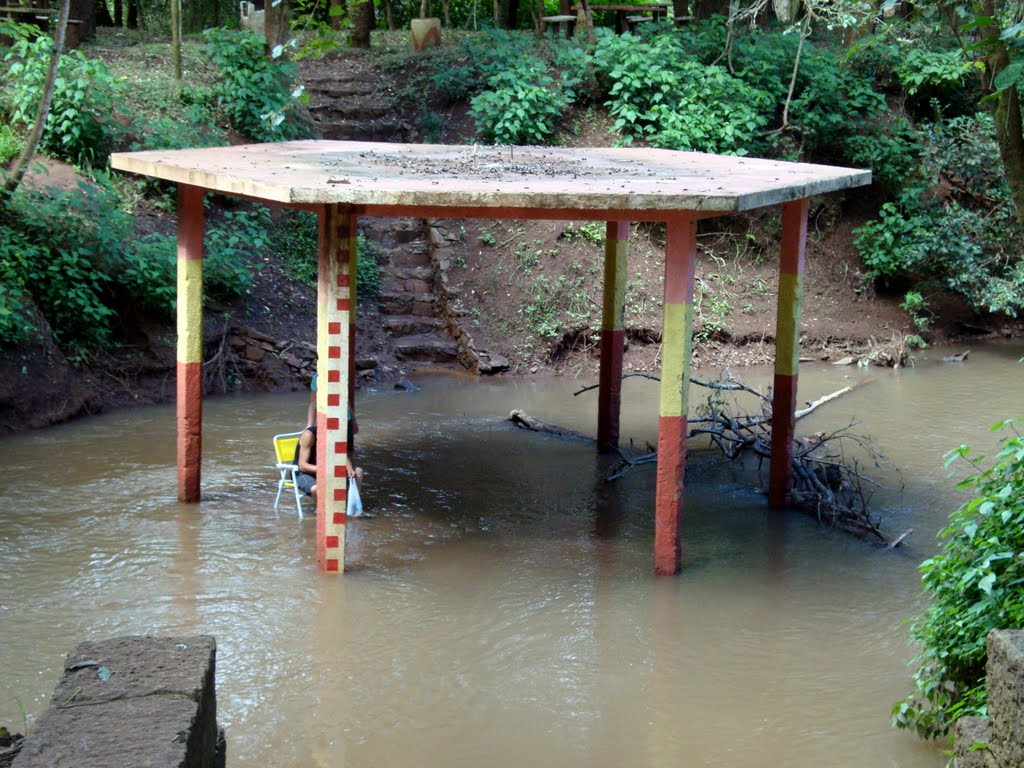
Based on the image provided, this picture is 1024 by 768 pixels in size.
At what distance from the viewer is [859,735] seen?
589 centimetres

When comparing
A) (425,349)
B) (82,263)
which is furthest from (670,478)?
(82,263)

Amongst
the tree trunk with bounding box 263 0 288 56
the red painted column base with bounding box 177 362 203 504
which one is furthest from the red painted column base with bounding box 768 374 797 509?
the tree trunk with bounding box 263 0 288 56

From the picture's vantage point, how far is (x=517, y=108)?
Answer: 55.9 ft

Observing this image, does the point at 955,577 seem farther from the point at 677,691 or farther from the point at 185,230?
the point at 185,230

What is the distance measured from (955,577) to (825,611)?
94.0 inches

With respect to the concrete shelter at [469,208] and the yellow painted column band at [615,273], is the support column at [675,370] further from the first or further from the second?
the yellow painted column band at [615,273]

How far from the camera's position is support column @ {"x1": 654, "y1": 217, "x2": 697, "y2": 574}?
7.59 m

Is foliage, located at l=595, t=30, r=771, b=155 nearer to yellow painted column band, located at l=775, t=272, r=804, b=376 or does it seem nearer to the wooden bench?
the wooden bench

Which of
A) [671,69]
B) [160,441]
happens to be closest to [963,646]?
[160,441]

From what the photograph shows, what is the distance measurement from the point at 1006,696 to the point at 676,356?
13.3 ft

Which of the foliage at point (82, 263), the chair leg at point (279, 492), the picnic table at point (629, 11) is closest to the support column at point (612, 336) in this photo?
the chair leg at point (279, 492)

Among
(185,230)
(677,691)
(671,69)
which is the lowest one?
(677,691)

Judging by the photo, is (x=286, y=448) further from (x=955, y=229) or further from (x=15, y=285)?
(x=955, y=229)

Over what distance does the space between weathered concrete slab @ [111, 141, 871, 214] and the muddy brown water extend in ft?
8.64
